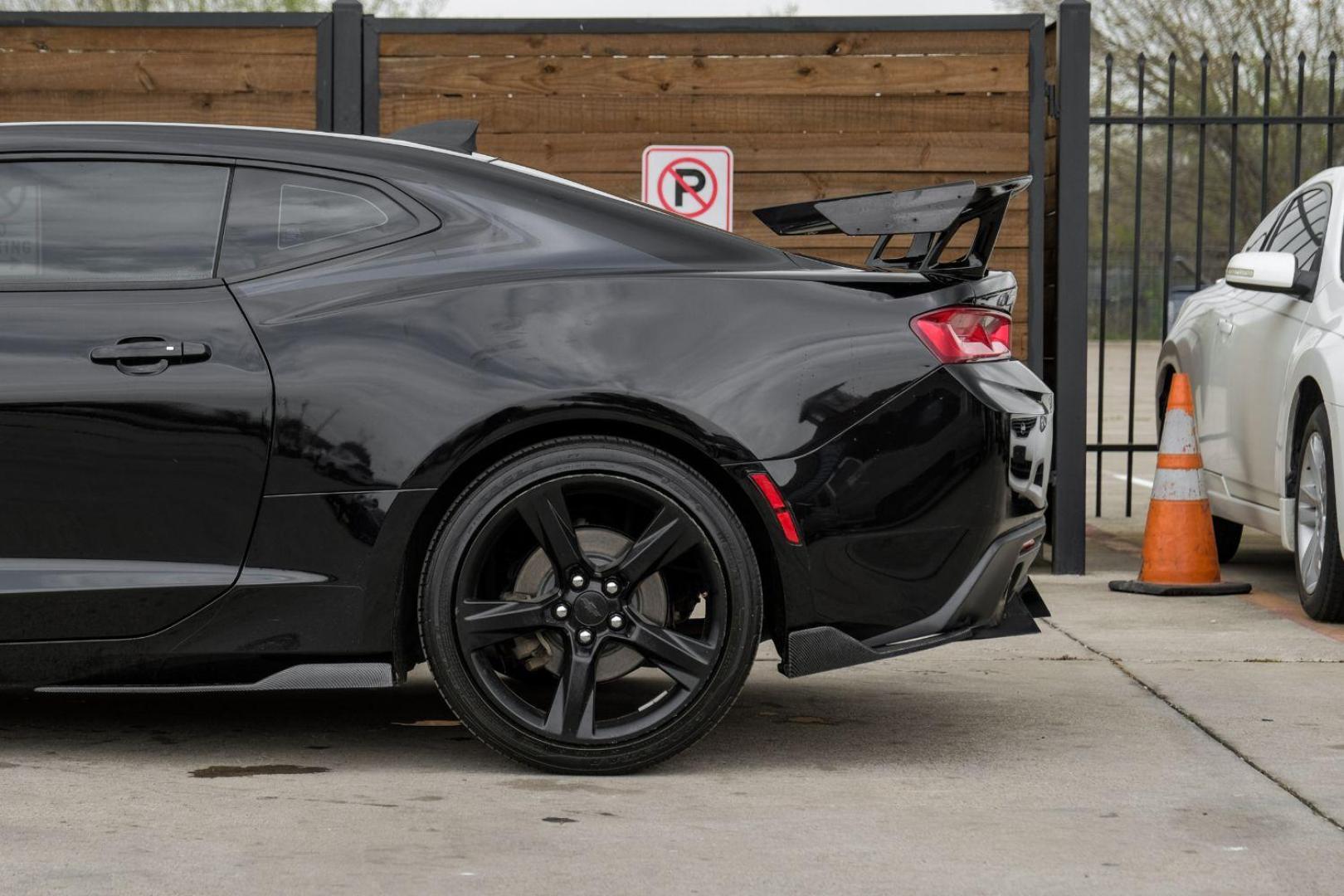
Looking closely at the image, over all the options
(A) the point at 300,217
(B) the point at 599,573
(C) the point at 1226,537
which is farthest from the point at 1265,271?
(A) the point at 300,217

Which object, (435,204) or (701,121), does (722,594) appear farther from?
(701,121)

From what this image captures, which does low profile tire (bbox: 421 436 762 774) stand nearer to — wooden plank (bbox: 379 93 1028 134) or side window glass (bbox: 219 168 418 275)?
side window glass (bbox: 219 168 418 275)

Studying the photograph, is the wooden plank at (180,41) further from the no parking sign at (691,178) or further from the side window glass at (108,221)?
the side window glass at (108,221)

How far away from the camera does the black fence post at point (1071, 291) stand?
823cm

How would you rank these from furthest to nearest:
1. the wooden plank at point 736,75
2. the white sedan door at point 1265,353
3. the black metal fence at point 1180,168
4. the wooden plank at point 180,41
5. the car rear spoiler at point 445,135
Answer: the black metal fence at point 1180,168 < the wooden plank at point 736,75 < the wooden plank at point 180,41 < the white sedan door at point 1265,353 < the car rear spoiler at point 445,135

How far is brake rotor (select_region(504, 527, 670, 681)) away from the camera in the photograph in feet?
14.2

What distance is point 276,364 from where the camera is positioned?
4238 mm

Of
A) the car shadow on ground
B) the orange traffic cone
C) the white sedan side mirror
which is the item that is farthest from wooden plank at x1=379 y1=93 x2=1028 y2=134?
the car shadow on ground

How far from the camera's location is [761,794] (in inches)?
166

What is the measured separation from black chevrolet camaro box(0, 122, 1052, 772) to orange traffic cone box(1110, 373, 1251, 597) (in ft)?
11.2

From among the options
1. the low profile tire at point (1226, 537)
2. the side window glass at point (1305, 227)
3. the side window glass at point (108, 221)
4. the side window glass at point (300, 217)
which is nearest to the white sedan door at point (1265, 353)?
the side window glass at point (1305, 227)

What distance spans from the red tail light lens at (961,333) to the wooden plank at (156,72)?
459cm

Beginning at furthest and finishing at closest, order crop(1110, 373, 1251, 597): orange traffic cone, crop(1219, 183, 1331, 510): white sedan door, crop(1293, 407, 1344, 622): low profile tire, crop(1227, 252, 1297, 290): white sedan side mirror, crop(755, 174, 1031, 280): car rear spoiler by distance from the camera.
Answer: crop(1110, 373, 1251, 597): orange traffic cone < crop(1219, 183, 1331, 510): white sedan door < crop(1227, 252, 1297, 290): white sedan side mirror < crop(1293, 407, 1344, 622): low profile tire < crop(755, 174, 1031, 280): car rear spoiler

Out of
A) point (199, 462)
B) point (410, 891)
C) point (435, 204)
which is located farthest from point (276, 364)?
point (410, 891)
